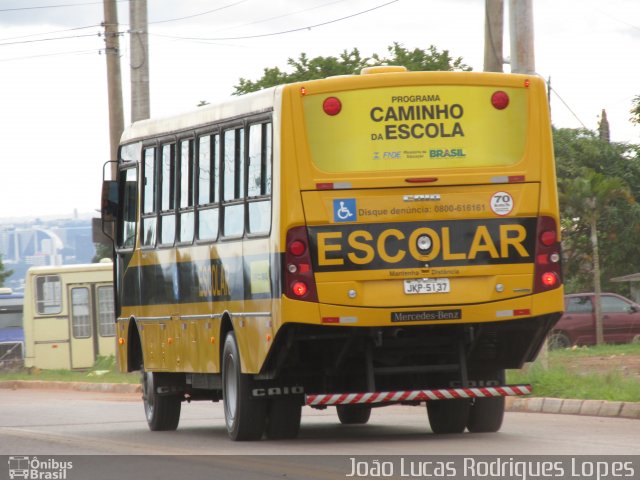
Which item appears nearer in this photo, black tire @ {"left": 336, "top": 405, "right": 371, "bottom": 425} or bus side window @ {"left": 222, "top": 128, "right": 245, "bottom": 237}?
bus side window @ {"left": 222, "top": 128, "right": 245, "bottom": 237}

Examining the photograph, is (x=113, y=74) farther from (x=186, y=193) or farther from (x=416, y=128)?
(x=416, y=128)

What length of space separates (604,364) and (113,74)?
1246cm

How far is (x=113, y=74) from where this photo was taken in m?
32.7

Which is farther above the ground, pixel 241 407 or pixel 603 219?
pixel 603 219

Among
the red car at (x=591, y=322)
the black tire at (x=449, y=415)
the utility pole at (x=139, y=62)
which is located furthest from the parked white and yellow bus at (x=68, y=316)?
the black tire at (x=449, y=415)

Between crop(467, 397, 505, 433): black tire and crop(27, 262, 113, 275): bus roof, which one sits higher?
crop(27, 262, 113, 275): bus roof

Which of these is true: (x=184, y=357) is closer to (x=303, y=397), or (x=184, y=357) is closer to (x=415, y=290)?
(x=303, y=397)

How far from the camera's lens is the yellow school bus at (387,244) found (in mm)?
13602

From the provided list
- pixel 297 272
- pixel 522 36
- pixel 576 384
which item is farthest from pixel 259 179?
pixel 522 36

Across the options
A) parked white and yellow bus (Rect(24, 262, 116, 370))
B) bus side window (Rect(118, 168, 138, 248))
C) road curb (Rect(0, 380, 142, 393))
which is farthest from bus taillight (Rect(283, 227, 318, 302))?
parked white and yellow bus (Rect(24, 262, 116, 370))

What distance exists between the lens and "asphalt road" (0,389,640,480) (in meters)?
12.0

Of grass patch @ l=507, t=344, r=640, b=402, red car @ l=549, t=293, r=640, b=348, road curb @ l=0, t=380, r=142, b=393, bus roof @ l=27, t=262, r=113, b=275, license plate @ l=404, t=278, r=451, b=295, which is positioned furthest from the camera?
bus roof @ l=27, t=262, r=113, b=275

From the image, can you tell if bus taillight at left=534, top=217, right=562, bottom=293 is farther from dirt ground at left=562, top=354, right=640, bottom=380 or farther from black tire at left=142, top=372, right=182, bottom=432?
dirt ground at left=562, top=354, right=640, bottom=380

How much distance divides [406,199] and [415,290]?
0.78m
